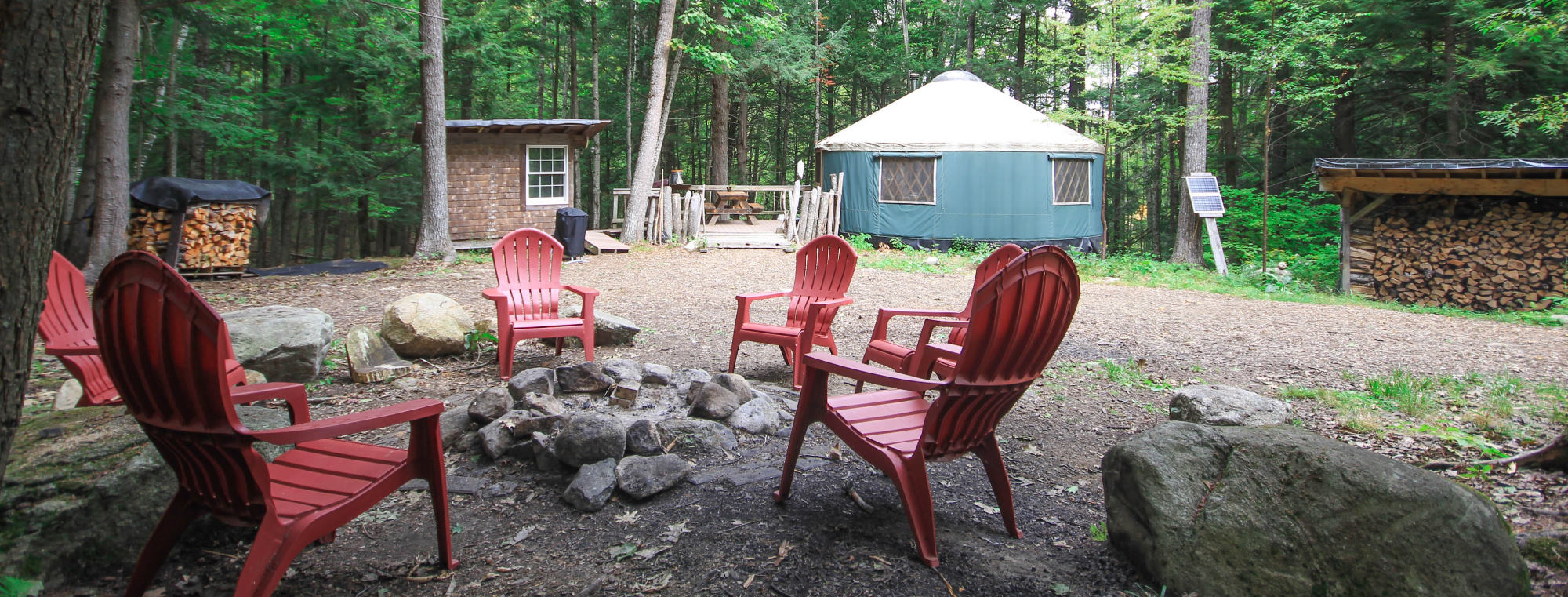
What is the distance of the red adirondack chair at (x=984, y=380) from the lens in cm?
212

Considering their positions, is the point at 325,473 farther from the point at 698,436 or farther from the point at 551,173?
the point at 551,173

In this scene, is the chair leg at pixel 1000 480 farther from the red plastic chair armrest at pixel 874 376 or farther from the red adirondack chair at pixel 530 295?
the red adirondack chair at pixel 530 295

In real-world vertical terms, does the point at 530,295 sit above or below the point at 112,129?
below

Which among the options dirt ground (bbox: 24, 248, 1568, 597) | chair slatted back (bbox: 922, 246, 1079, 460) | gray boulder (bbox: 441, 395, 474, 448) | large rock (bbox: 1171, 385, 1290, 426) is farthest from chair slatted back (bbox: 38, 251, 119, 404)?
large rock (bbox: 1171, 385, 1290, 426)

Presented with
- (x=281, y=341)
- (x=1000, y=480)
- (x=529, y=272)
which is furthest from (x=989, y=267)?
(x=281, y=341)

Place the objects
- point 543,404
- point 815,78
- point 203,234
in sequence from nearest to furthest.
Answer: point 543,404, point 203,234, point 815,78

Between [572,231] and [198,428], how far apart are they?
8.89 meters

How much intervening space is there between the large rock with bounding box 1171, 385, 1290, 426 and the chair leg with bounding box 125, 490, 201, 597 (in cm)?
323

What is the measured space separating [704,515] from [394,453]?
90 cm

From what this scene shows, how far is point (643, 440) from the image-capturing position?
2.98 meters

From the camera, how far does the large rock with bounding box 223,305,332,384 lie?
12.7 feet

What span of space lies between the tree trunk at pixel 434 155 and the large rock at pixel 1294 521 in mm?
8951

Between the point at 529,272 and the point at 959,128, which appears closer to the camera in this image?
the point at 529,272

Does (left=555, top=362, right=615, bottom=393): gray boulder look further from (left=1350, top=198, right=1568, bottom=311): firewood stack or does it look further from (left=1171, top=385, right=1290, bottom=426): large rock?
(left=1350, top=198, right=1568, bottom=311): firewood stack
